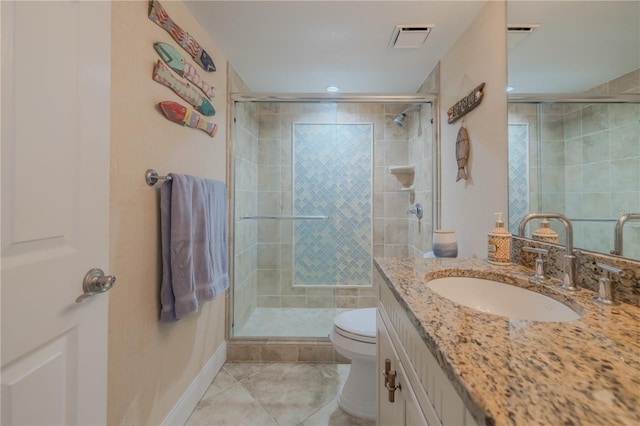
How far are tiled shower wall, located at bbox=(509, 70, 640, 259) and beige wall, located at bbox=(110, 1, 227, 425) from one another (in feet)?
5.06

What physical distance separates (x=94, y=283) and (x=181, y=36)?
1.21 metres

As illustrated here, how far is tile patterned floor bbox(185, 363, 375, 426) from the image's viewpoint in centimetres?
140

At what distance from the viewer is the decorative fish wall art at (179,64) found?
1168mm

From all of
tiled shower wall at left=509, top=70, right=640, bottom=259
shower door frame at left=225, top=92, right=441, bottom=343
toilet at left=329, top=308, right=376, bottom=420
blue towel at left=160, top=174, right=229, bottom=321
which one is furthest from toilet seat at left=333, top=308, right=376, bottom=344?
tiled shower wall at left=509, top=70, right=640, bottom=259

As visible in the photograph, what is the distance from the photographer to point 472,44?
150 cm

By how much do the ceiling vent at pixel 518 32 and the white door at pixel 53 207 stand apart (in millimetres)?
1529

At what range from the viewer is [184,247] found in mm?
1214

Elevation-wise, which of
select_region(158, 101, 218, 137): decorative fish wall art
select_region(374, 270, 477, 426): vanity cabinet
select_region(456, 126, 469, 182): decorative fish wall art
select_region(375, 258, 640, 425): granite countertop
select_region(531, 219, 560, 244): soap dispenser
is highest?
select_region(158, 101, 218, 137): decorative fish wall art

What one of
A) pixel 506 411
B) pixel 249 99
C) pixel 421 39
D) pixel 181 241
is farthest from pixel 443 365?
pixel 249 99

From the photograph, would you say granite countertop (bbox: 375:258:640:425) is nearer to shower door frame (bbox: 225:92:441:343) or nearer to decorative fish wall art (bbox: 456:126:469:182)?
decorative fish wall art (bbox: 456:126:469:182)

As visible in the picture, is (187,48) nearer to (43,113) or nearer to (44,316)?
(43,113)

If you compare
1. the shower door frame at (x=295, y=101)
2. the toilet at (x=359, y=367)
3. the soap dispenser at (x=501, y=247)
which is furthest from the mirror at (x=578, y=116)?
the toilet at (x=359, y=367)

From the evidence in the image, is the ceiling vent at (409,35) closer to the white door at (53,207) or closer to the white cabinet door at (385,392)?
the white door at (53,207)

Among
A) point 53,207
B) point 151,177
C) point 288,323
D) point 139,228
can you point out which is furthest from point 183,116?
point 288,323
